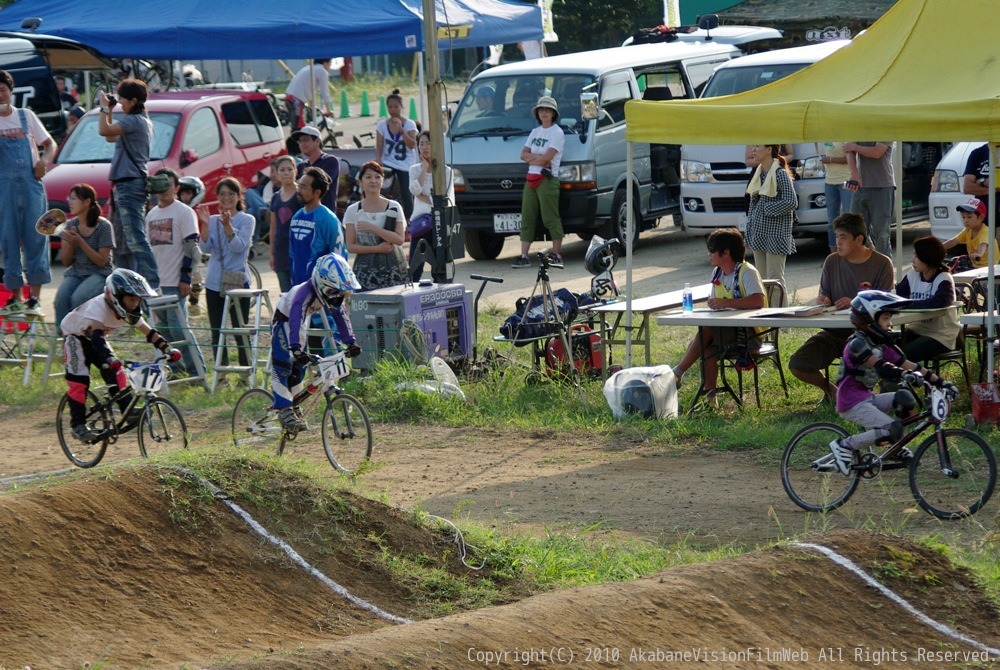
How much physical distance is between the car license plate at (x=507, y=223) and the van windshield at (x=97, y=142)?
14.4 ft

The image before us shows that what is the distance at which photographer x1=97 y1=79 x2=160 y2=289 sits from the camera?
13.2 m

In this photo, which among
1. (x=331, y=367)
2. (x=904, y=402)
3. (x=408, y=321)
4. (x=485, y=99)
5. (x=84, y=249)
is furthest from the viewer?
(x=485, y=99)

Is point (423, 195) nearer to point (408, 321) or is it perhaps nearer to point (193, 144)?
point (408, 321)

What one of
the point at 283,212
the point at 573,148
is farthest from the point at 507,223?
the point at 283,212

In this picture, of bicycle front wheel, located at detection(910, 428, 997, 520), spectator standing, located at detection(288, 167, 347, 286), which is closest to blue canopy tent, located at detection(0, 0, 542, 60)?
spectator standing, located at detection(288, 167, 347, 286)

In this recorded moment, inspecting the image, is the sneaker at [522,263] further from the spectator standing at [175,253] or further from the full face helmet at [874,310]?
the full face helmet at [874,310]

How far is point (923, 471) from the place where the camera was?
806cm

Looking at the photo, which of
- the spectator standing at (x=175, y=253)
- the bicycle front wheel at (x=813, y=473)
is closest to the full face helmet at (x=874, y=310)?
the bicycle front wheel at (x=813, y=473)

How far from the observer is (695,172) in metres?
16.7

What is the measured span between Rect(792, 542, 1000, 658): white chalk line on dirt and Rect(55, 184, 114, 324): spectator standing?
765 cm

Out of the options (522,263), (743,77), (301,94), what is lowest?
(522,263)

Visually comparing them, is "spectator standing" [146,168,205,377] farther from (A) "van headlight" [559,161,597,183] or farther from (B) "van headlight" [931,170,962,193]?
(B) "van headlight" [931,170,962,193]

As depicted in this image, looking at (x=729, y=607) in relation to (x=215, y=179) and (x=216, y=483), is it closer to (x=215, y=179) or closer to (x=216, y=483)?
(x=216, y=483)

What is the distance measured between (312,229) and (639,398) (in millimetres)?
3108
